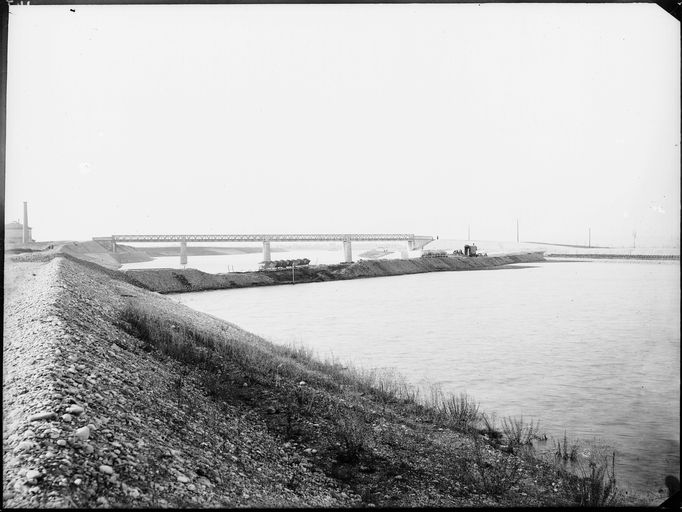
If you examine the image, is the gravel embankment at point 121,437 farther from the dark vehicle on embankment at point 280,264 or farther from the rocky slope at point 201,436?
the dark vehicle on embankment at point 280,264

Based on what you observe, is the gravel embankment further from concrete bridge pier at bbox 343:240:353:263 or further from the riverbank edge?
concrete bridge pier at bbox 343:240:353:263

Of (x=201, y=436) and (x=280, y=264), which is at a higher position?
(x=201, y=436)

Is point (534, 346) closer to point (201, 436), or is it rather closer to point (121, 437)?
point (201, 436)

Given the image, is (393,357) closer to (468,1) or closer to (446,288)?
(468,1)

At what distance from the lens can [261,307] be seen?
24766 millimetres

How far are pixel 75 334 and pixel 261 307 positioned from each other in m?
18.9

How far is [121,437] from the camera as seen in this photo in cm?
385

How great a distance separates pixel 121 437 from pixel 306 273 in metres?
38.5

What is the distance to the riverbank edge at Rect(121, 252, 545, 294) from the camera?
2988cm

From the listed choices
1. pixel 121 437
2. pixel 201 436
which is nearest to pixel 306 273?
pixel 201 436

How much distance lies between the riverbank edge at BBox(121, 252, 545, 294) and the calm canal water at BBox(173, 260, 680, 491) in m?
2.02

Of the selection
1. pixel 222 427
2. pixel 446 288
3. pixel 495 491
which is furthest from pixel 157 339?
pixel 446 288

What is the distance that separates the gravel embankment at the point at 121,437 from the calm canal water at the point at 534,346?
383cm

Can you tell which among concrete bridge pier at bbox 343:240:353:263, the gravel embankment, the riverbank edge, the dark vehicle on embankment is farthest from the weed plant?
concrete bridge pier at bbox 343:240:353:263
